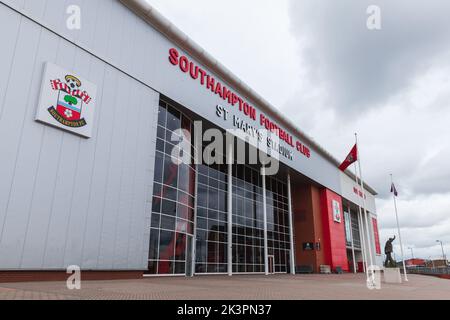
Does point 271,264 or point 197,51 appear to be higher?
point 197,51

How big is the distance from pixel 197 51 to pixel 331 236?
27247mm

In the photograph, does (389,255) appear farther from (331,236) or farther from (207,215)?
(331,236)

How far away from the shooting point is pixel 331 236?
39062 mm

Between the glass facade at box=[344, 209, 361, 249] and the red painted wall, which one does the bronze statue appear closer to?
the red painted wall

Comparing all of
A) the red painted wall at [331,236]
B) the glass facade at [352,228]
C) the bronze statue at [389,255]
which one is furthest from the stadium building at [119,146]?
the glass facade at [352,228]

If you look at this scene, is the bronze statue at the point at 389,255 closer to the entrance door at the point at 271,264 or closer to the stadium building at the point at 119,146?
the stadium building at the point at 119,146

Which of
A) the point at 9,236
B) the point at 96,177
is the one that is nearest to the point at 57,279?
the point at 9,236

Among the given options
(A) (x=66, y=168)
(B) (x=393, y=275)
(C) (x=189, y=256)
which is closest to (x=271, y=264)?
(C) (x=189, y=256)

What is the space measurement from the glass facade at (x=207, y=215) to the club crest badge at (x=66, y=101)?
516cm

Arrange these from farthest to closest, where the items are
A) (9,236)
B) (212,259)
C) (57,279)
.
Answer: (212,259), (57,279), (9,236)

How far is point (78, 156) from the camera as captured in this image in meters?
14.4

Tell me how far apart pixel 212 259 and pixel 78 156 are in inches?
560

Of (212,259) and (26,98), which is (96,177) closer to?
(26,98)

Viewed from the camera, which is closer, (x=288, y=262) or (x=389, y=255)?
(x=389, y=255)
